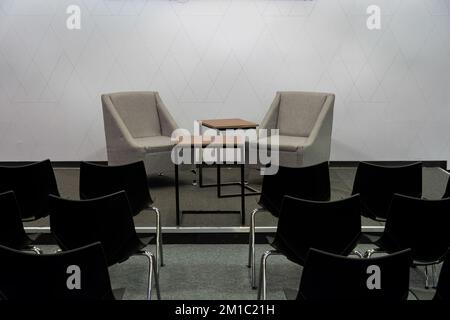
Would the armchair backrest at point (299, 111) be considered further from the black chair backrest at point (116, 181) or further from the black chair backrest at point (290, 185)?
the black chair backrest at point (116, 181)

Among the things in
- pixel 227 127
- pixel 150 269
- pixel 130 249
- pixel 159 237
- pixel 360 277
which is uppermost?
pixel 227 127

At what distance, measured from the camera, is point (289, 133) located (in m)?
6.57

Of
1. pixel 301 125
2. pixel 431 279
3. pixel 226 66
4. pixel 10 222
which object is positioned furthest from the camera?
pixel 226 66

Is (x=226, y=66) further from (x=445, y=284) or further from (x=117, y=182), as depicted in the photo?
(x=445, y=284)

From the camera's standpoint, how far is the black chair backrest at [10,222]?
308 cm

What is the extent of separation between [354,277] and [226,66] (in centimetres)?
527

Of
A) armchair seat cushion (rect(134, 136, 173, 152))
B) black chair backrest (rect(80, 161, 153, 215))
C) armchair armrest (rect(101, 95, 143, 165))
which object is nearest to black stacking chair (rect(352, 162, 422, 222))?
black chair backrest (rect(80, 161, 153, 215))

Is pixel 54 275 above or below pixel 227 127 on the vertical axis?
below

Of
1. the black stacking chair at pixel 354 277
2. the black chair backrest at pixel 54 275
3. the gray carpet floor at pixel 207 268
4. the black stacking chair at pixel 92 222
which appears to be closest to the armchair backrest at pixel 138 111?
the gray carpet floor at pixel 207 268

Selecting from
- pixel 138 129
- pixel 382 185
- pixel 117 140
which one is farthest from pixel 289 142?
pixel 382 185

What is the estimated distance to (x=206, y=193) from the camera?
234 inches

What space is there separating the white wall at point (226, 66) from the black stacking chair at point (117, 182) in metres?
3.33

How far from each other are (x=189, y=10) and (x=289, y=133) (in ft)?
7.07

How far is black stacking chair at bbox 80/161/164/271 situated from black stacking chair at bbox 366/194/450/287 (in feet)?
5.65
